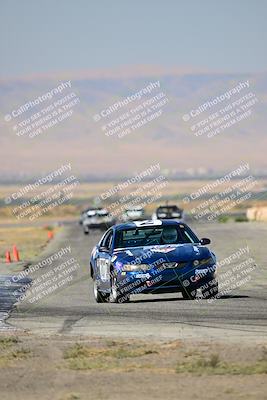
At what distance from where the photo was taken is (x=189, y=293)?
827 inches

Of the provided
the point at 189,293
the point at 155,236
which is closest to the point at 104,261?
the point at 155,236

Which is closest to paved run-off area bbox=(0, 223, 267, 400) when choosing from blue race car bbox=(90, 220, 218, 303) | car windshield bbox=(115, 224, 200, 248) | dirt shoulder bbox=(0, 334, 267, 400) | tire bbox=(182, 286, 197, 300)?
dirt shoulder bbox=(0, 334, 267, 400)

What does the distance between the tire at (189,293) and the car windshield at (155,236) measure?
3.16ft

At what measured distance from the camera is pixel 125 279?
20.8 metres

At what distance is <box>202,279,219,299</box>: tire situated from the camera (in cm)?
2097

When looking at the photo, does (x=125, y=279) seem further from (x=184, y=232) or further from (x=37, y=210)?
(x=37, y=210)

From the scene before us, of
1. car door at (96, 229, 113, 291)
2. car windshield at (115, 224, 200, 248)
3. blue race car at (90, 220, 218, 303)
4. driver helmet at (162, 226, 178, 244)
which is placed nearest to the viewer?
blue race car at (90, 220, 218, 303)

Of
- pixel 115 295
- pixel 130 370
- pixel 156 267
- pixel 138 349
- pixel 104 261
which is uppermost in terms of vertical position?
pixel 130 370

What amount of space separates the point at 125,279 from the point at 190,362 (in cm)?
818

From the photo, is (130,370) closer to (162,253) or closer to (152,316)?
(152,316)

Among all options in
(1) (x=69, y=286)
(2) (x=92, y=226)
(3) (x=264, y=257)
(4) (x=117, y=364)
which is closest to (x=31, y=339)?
(4) (x=117, y=364)

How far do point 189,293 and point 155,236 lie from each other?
1408 millimetres

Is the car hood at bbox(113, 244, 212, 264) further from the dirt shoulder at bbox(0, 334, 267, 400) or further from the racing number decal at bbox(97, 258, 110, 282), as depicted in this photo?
the dirt shoulder at bbox(0, 334, 267, 400)

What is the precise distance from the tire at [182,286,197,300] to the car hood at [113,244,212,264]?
54 centimetres
